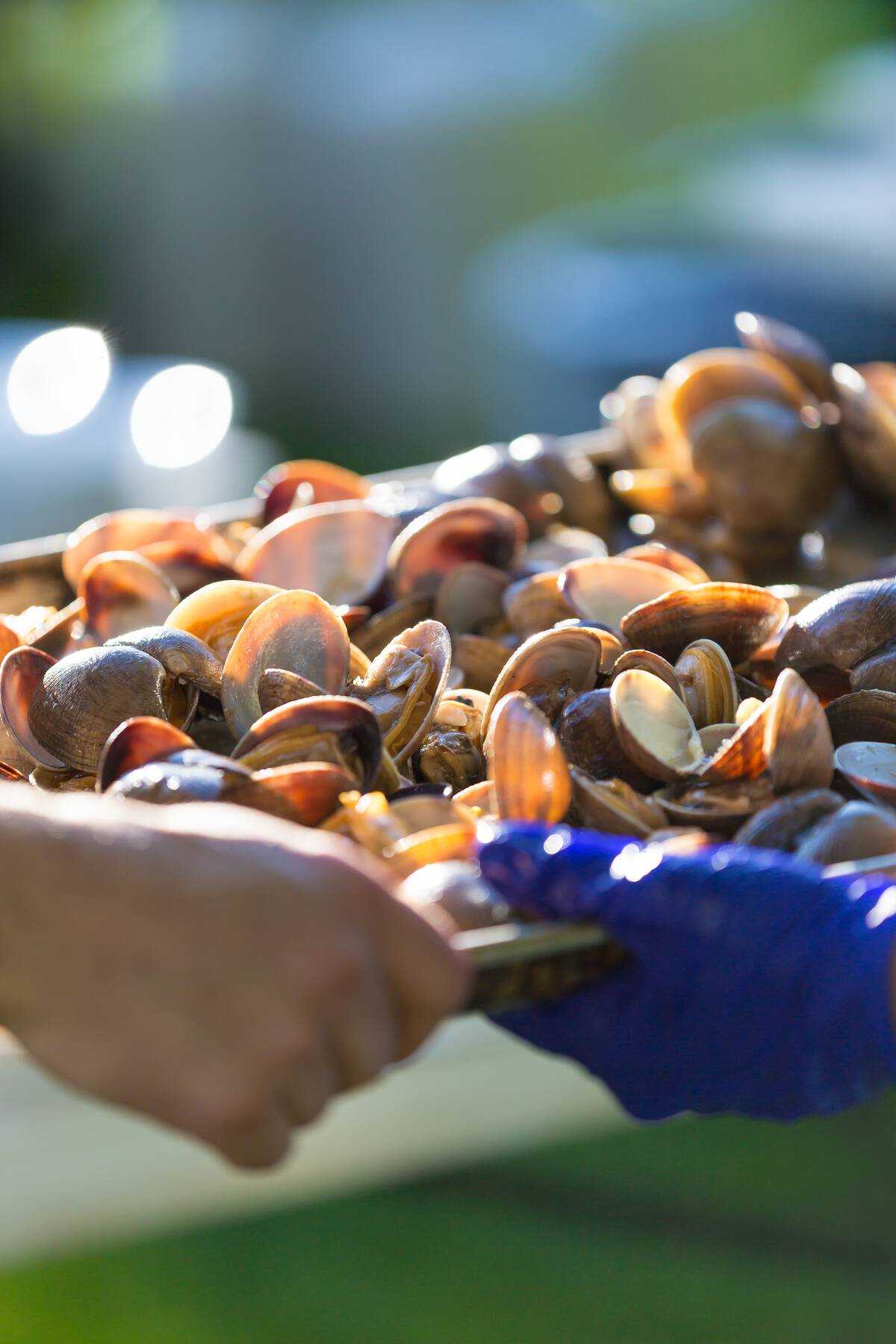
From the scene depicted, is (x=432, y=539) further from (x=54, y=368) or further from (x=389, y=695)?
(x=54, y=368)

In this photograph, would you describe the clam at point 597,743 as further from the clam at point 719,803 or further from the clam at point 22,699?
the clam at point 22,699

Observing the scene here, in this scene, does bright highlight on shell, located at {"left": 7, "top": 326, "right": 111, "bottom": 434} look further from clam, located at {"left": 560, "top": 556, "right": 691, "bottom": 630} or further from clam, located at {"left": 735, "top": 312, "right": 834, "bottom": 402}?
clam, located at {"left": 560, "top": 556, "right": 691, "bottom": 630}

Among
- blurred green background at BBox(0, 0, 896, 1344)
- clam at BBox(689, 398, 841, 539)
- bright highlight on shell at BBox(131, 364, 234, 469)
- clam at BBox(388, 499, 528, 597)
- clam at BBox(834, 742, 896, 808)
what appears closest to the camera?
clam at BBox(834, 742, 896, 808)

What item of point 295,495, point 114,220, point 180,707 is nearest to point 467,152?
point 114,220

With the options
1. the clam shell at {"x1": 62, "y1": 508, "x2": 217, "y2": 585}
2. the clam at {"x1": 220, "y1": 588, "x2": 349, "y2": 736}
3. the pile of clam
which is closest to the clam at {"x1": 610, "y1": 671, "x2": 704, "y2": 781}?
the pile of clam

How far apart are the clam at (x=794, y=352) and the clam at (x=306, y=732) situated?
1.24 m

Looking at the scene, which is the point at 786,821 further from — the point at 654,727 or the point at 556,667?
the point at 556,667

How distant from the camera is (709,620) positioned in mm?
1194

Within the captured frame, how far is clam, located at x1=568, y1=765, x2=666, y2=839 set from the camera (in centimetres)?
95

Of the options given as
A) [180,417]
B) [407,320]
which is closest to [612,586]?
[180,417]

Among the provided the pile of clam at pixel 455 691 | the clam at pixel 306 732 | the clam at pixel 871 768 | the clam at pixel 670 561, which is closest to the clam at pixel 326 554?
the pile of clam at pixel 455 691

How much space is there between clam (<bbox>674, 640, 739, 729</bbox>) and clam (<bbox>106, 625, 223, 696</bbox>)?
414mm

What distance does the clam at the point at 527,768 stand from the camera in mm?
908

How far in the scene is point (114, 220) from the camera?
34.8 feet
